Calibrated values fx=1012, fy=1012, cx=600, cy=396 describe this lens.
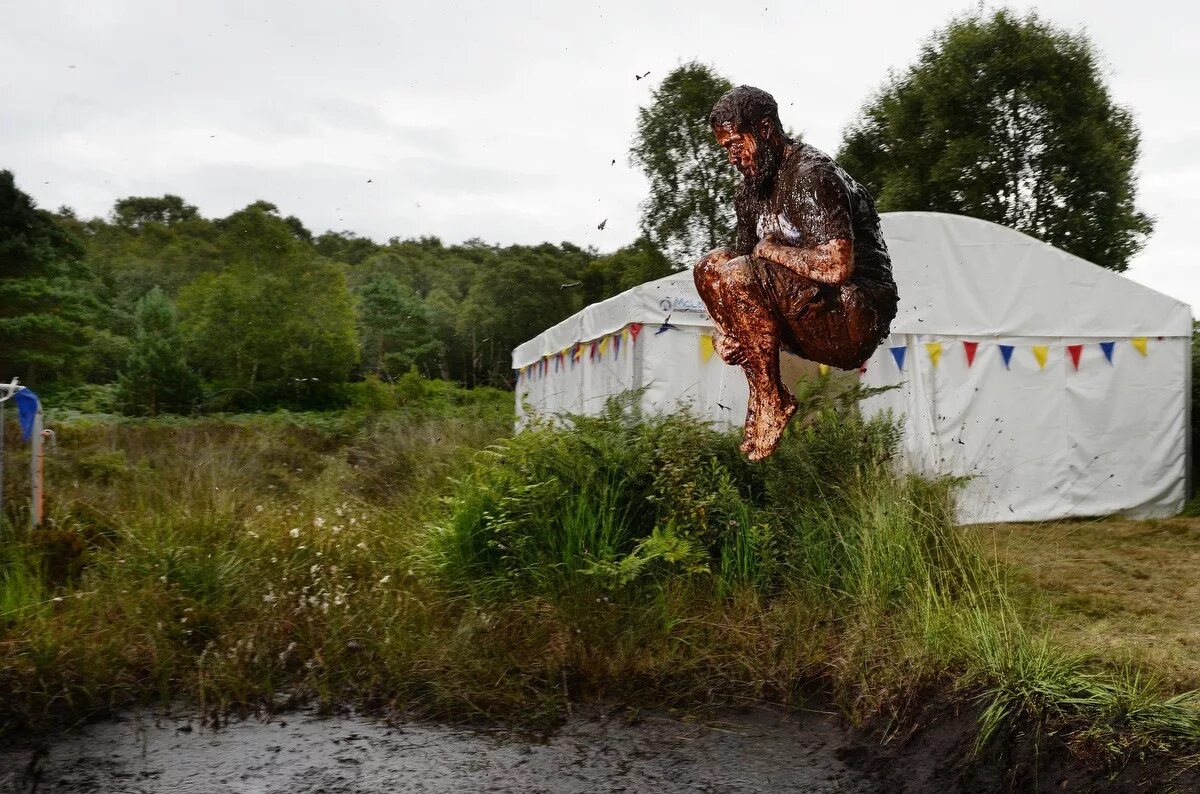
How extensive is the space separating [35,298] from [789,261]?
28939mm

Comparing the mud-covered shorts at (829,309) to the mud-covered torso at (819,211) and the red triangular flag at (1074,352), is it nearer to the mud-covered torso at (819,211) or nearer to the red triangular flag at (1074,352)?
the mud-covered torso at (819,211)

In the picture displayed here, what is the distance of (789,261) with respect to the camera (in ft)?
5.24

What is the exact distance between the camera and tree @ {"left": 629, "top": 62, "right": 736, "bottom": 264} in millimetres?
16016

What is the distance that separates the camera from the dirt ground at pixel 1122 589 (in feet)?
14.6

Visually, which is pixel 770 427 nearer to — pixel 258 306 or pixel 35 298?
pixel 35 298

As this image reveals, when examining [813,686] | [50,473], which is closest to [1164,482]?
[813,686]

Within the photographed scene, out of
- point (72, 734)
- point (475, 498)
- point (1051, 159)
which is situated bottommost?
point (72, 734)

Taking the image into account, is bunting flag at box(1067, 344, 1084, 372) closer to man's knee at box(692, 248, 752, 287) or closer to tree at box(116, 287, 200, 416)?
man's knee at box(692, 248, 752, 287)

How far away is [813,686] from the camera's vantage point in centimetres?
487

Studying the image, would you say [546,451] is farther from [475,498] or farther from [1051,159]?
[1051,159]

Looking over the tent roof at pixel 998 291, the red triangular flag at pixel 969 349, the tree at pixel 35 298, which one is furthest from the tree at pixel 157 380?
the red triangular flag at pixel 969 349

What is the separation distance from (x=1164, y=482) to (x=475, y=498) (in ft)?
32.7

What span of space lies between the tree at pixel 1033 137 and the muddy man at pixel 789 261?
21.4m

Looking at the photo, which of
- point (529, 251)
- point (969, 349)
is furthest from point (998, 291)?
point (529, 251)
